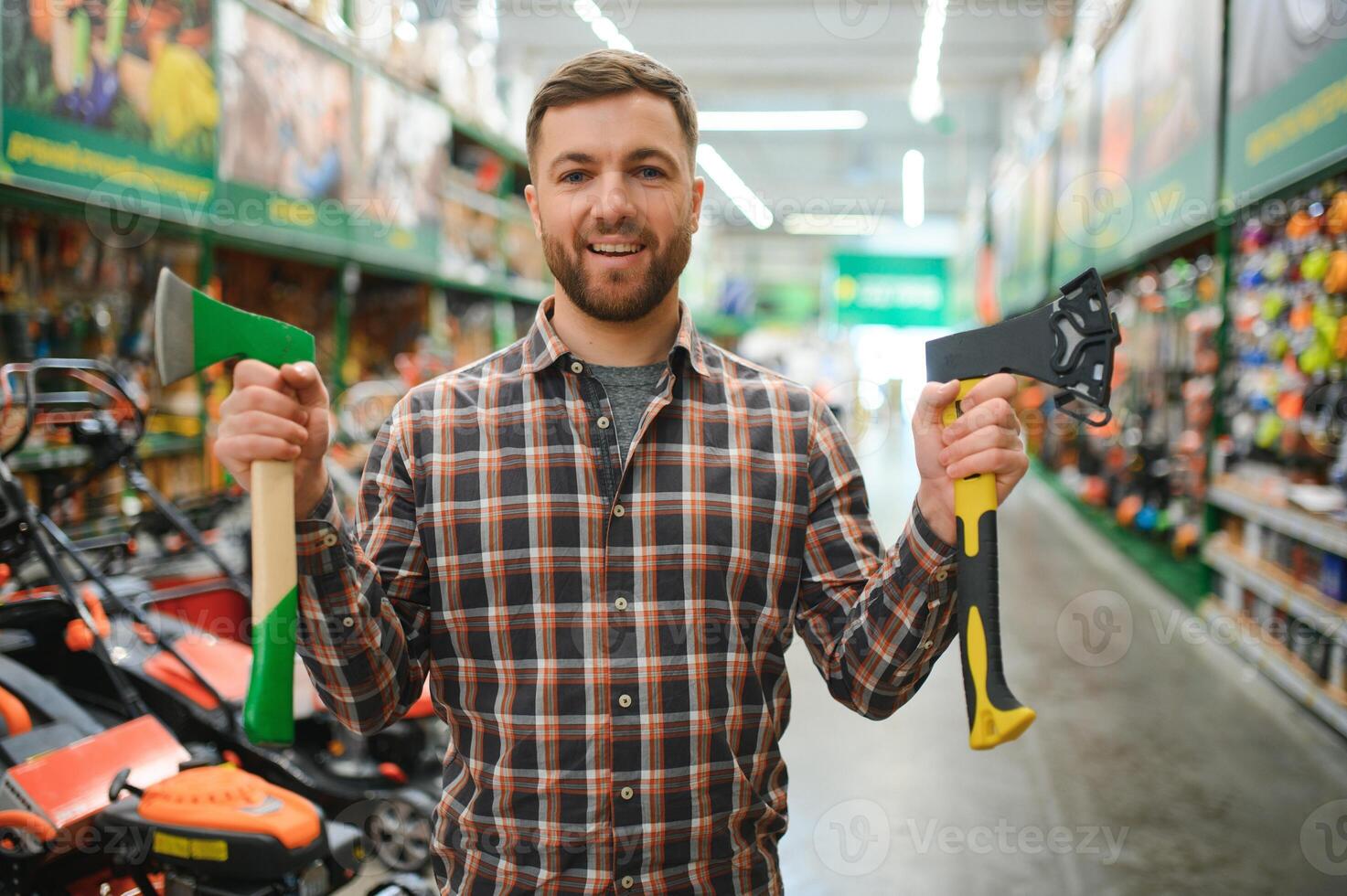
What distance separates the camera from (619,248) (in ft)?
4.31

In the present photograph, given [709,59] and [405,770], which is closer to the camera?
[405,770]

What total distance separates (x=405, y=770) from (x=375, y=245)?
4460mm

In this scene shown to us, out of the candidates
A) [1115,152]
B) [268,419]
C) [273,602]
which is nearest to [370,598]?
[273,602]

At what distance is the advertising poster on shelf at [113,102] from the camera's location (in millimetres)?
3748

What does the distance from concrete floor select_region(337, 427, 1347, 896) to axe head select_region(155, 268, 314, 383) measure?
7.17ft

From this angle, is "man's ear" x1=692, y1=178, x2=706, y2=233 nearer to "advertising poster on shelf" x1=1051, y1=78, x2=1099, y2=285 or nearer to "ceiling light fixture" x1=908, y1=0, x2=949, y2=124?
"advertising poster on shelf" x1=1051, y1=78, x2=1099, y2=285

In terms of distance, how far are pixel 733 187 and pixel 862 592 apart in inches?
658

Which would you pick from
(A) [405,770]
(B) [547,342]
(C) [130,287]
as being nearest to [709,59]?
(C) [130,287]

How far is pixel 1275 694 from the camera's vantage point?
425 centimetres

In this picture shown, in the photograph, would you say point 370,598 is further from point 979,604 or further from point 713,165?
point 713,165

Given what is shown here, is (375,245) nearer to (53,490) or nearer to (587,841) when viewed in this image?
(53,490)

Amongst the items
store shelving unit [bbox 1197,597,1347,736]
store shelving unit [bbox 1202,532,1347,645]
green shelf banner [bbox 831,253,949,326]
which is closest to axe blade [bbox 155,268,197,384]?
store shelving unit [bbox 1202,532,1347,645]

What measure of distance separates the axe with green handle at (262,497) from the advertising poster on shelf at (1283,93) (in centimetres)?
375

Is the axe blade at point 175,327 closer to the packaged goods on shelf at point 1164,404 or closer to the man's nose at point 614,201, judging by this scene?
the man's nose at point 614,201
